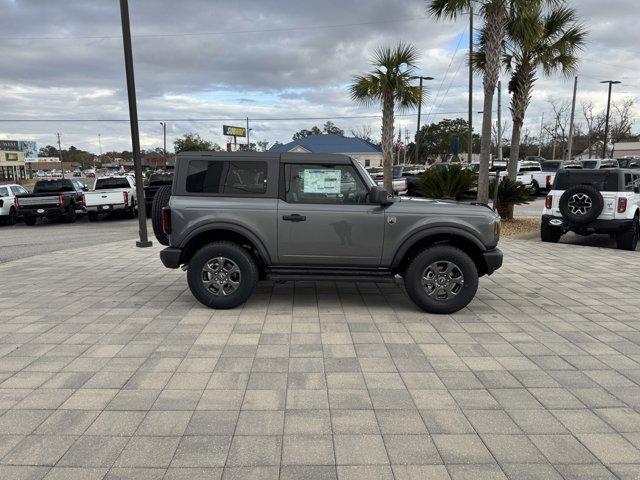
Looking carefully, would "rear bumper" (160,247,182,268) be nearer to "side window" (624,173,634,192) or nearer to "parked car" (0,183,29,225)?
"side window" (624,173,634,192)

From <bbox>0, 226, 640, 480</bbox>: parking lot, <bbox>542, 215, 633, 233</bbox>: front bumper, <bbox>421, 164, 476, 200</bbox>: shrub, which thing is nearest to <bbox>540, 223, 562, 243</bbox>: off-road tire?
<bbox>542, 215, 633, 233</bbox>: front bumper

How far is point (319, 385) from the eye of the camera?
3.92 meters

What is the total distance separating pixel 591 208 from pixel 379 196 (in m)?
6.60

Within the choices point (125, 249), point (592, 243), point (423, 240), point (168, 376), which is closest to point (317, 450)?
point (168, 376)

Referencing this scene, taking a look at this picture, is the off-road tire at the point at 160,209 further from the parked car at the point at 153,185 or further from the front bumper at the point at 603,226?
the parked car at the point at 153,185

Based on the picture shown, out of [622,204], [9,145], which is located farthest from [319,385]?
[9,145]

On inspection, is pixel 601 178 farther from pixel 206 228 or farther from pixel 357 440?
pixel 357 440

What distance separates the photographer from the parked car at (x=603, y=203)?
10.0 m

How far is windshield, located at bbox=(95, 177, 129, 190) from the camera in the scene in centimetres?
1928

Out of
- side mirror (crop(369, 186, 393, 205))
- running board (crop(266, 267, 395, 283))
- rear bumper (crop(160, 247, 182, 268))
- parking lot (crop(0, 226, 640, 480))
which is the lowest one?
parking lot (crop(0, 226, 640, 480))

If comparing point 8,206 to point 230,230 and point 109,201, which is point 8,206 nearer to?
point 109,201

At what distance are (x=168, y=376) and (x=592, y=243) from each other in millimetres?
11068

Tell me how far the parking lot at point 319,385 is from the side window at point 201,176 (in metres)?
1.50

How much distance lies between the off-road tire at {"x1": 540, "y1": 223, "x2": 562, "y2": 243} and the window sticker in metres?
7.48
